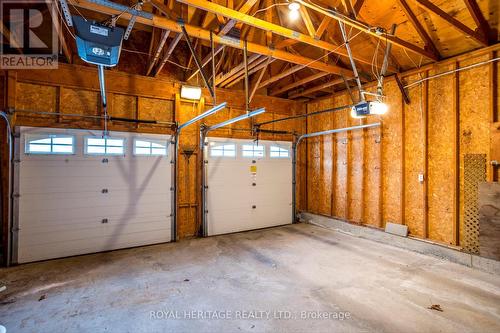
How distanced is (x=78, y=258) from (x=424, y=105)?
21.2 feet

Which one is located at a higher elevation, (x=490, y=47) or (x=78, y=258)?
(x=490, y=47)

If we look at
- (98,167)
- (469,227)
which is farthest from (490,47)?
(98,167)

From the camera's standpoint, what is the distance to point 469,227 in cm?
381

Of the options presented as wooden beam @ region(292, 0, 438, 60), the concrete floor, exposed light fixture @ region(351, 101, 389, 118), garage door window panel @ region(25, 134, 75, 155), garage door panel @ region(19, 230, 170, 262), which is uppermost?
wooden beam @ region(292, 0, 438, 60)

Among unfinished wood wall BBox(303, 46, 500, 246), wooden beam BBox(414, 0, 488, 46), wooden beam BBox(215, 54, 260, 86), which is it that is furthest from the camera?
wooden beam BBox(215, 54, 260, 86)

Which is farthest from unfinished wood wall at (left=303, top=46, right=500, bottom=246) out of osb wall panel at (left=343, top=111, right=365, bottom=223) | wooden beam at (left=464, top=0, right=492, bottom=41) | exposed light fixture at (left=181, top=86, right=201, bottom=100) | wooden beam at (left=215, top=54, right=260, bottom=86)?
exposed light fixture at (left=181, top=86, right=201, bottom=100)

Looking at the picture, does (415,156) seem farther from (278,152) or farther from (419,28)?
(278,152)

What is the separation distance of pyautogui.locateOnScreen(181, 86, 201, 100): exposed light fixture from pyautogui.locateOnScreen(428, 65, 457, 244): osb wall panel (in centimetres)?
432

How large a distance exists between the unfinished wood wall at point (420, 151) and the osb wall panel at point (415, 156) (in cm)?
2

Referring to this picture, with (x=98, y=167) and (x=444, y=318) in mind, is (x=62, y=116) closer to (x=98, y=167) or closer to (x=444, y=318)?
(x=98, y=167)

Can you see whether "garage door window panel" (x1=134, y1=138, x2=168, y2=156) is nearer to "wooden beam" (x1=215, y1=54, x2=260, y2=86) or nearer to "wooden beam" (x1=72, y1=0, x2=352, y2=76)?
"wooden beam" (x1=215, y1=54, x2=260, y2=86)

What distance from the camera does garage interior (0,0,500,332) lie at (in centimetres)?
268

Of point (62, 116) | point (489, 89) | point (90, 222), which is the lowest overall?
point (90, 222)

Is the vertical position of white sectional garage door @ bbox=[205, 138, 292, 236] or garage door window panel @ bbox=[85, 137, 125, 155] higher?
garage door window panel @ bbox=[85, 137, 125, 155]
